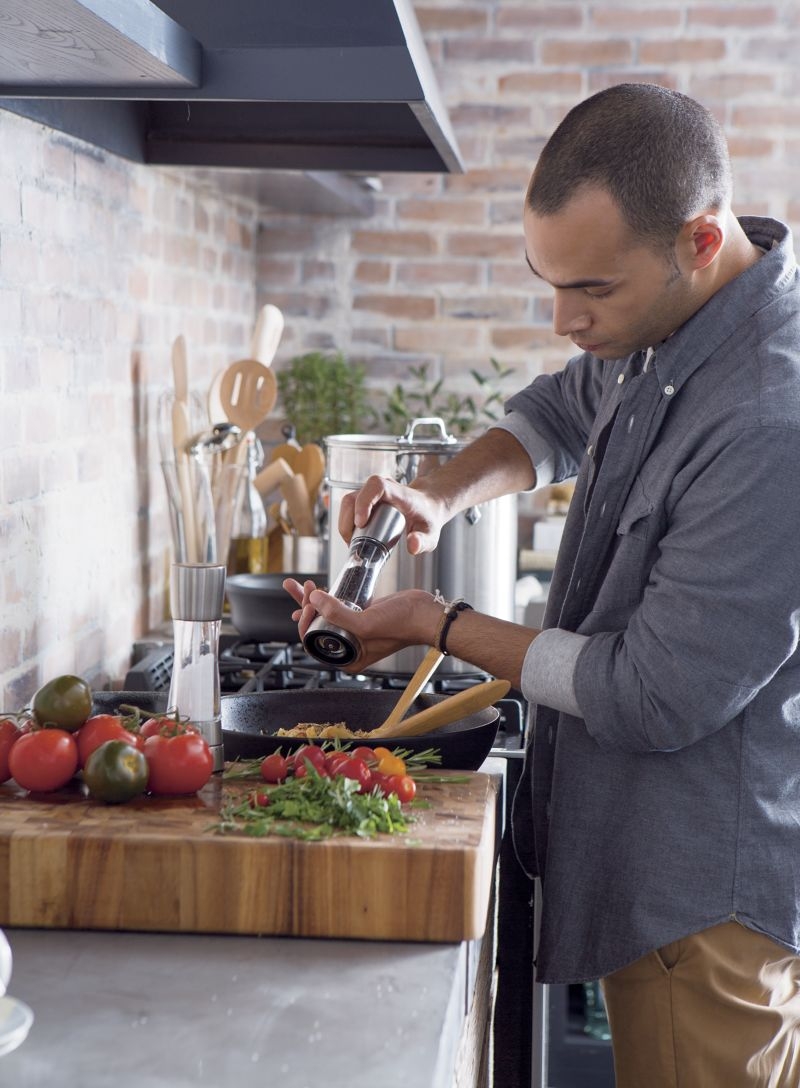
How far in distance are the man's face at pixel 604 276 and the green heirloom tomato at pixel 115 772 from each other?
1.92ft

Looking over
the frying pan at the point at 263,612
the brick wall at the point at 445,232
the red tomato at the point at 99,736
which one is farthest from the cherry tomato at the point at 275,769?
the brick wall at the point at 445,232

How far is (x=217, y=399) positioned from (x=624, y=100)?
135 centimetres

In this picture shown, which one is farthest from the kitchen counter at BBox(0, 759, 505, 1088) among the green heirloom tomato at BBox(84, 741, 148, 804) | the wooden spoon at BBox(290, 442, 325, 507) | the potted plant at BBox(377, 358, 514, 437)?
the potted plant at BBox(377, 358, 514, 437)

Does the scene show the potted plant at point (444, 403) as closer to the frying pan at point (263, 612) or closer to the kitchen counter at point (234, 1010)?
the frying pan at point (263, 612)

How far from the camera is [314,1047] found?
879 mm

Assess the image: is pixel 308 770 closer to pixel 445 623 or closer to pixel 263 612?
pixel 445 623

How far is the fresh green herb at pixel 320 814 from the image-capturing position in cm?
109

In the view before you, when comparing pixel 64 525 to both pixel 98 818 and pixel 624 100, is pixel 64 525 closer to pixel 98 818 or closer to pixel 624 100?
pixel 98 818

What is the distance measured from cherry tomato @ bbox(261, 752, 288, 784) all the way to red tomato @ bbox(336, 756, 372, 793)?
0.07 metres

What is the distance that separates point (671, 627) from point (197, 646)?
0.47 metres

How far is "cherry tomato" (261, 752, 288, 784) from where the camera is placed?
1.23 meters

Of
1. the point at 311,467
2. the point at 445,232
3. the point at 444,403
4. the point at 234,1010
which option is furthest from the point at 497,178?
the point at 234,1010

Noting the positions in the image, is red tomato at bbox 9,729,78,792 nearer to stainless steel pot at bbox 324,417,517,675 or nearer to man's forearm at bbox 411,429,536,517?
man's forearm at bbox 411,429,536,517

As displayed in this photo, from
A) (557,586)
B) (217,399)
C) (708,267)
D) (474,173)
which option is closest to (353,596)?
(557,586)
